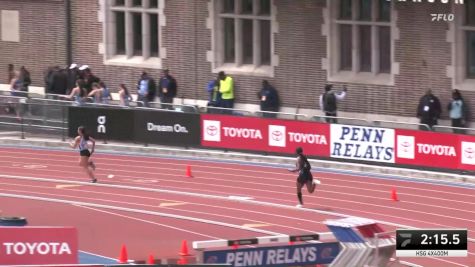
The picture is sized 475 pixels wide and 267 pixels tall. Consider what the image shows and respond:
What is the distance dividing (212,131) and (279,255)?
18.5 metres

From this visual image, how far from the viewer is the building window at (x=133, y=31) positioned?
5097 centimetres

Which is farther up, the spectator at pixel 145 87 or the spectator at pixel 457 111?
the spectator at pixel 145 87

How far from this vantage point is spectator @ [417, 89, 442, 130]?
138ft

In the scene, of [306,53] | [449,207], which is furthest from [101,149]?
[449,207]

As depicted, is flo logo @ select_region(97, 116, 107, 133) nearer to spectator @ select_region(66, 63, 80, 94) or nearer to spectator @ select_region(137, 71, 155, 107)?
spectator @ select_region(137, 71, 155, 107)

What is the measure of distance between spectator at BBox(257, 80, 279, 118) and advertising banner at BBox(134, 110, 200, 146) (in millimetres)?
3735

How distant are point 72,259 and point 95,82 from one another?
80.0ft

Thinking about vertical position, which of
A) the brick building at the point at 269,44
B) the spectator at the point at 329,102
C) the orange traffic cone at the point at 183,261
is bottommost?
the orange traffic cone at the point at 183,261

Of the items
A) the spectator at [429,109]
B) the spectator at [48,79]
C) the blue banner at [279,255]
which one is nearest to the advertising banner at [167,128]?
the spectator at [429,109]

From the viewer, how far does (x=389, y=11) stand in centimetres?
4459

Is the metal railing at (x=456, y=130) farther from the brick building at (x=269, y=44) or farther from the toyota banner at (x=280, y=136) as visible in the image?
the brick building at (x=269, y=44)

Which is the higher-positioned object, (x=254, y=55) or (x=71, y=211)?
(x=254, y=55)

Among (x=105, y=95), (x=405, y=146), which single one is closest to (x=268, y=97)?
(x=105, y=95)

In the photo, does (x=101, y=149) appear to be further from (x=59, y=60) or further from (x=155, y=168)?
(x=59, y=60)
